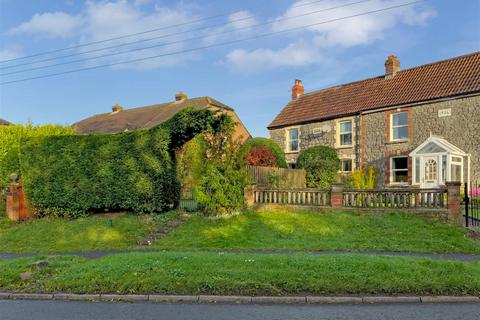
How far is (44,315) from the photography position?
633 centimetres

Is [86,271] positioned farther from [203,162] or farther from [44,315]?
[203,162]

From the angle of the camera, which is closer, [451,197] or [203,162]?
[451,197]

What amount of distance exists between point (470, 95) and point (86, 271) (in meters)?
22.3

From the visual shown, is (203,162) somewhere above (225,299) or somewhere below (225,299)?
above

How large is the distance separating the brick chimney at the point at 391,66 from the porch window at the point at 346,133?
4394mm

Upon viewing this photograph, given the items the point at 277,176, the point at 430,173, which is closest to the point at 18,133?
the point at 277,176

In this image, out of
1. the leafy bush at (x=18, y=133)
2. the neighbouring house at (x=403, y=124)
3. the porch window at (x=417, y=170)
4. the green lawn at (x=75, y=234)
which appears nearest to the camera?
the green lawn at (x=75, y=234)

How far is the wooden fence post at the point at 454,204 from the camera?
1353 centimetres

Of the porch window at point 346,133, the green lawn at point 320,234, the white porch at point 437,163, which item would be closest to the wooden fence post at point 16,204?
the green lawn at point 320,234

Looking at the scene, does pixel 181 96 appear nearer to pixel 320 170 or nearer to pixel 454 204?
pixel 320 170

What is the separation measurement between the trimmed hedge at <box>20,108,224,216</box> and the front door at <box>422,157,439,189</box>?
14.0 meters

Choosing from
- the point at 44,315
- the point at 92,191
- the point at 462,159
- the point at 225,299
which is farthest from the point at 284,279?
the point at 462,159

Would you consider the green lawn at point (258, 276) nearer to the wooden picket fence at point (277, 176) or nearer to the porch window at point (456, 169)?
the wooden picket fence at point (277, 176)

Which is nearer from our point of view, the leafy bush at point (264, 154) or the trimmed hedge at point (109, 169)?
the trimmed hedge at point (109, 169)
